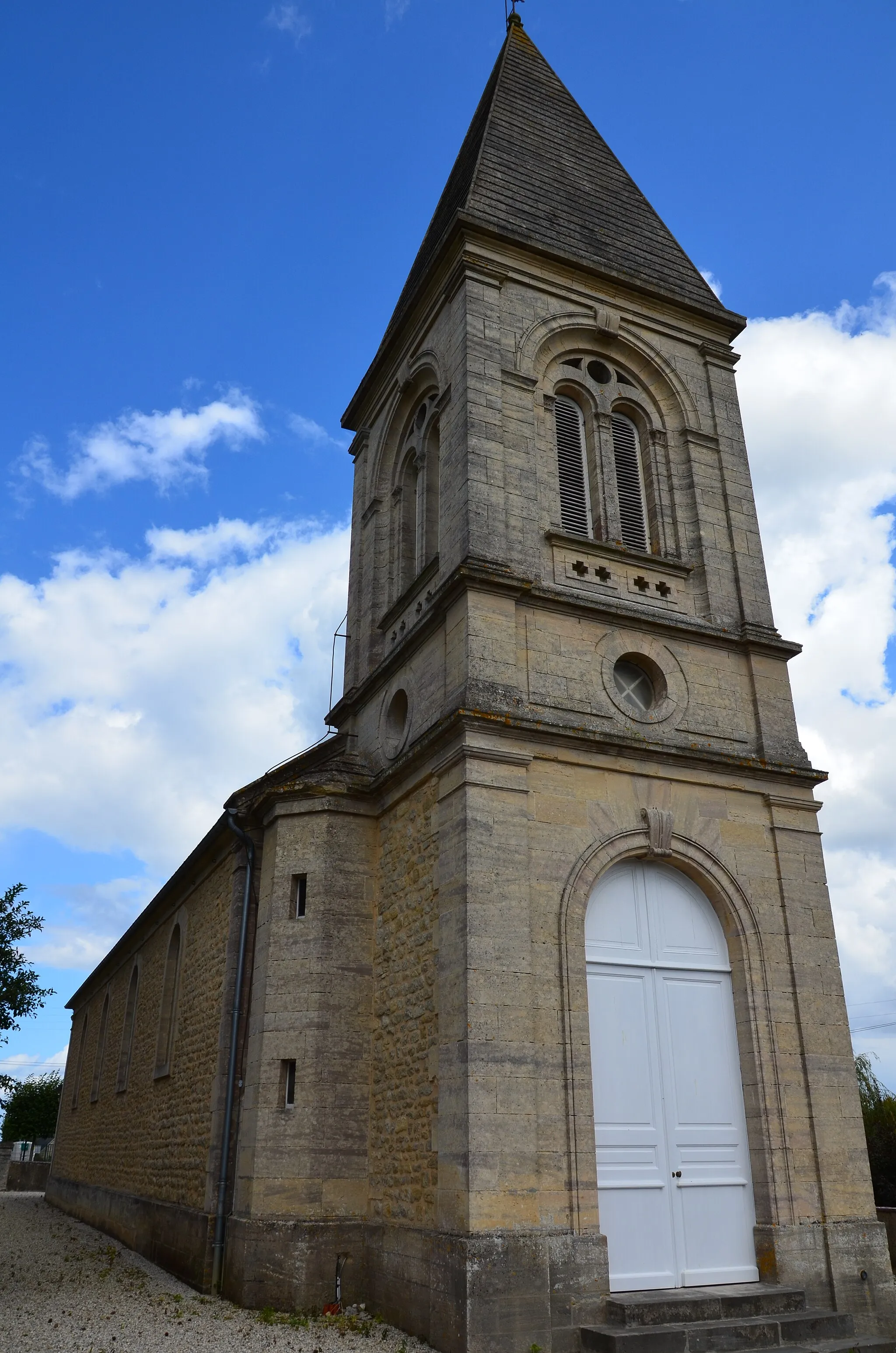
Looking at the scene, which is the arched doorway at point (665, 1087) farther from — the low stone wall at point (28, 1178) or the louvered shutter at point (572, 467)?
the low stone wall at point (28, 1178)

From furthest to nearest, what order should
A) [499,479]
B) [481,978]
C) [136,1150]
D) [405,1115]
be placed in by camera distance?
[136,1150], [499,479], [405,1115], [481,978]

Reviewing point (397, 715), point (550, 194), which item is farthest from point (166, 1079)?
point (550, 194)

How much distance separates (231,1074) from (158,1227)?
3434 millimetres

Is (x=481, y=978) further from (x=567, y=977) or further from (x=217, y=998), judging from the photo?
(x=217, y=998)

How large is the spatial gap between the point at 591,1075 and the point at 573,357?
7984 millimetres

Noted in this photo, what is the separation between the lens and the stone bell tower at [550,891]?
27.3 feet

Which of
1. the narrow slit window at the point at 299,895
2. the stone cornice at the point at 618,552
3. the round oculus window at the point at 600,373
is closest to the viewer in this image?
the narrow slit window at the point at 299,895

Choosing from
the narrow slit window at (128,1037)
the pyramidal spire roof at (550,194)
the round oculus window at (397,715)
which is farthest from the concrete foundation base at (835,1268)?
the narrow slit window at (128,1037)

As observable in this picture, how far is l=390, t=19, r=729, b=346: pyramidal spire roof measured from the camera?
1262 cm

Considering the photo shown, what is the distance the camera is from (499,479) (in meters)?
10.8

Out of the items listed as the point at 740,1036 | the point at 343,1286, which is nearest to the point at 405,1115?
the point at 343,1286

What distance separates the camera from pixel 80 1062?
24.9 m

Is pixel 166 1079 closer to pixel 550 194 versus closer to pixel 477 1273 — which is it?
pixel 477 1273

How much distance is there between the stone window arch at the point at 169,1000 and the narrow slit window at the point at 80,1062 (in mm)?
9809
